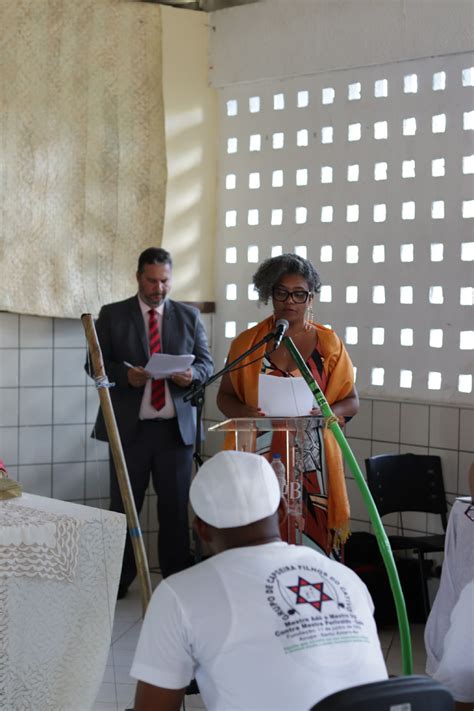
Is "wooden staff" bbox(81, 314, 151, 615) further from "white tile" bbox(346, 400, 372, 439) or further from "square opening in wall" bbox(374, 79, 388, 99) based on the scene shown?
"square opening in wall" bbox(374, 79, 388, 99)

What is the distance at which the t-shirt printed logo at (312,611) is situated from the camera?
1671 mm

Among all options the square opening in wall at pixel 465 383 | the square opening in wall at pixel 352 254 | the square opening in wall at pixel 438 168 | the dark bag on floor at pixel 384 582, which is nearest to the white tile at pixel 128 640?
the dark bag on floor at pixel 384 582

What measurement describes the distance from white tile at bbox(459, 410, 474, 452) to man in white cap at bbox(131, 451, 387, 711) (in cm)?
276

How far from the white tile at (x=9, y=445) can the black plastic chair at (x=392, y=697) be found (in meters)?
3.70

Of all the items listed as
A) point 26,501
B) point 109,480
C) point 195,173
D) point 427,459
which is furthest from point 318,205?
point 26,501

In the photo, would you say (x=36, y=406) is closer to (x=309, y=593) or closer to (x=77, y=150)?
(x=77, y=150)

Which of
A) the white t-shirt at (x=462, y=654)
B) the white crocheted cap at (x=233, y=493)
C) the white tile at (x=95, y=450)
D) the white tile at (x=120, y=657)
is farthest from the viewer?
the white tile at (x=95, y=450)

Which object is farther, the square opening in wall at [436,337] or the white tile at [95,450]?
the white tile at [95,450]

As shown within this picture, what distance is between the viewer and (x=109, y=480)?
5328mm

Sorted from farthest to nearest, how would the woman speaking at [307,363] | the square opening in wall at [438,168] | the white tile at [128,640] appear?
the square opening in wall at [438,168] < the white tile at [128,640] < the woman speaking at [307,363]

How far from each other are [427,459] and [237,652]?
118 inches

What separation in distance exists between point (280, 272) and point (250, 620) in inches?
80.8

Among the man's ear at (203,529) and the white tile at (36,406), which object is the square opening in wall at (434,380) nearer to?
the white tile at (36,406)

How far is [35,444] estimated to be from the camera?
5.14 metres
